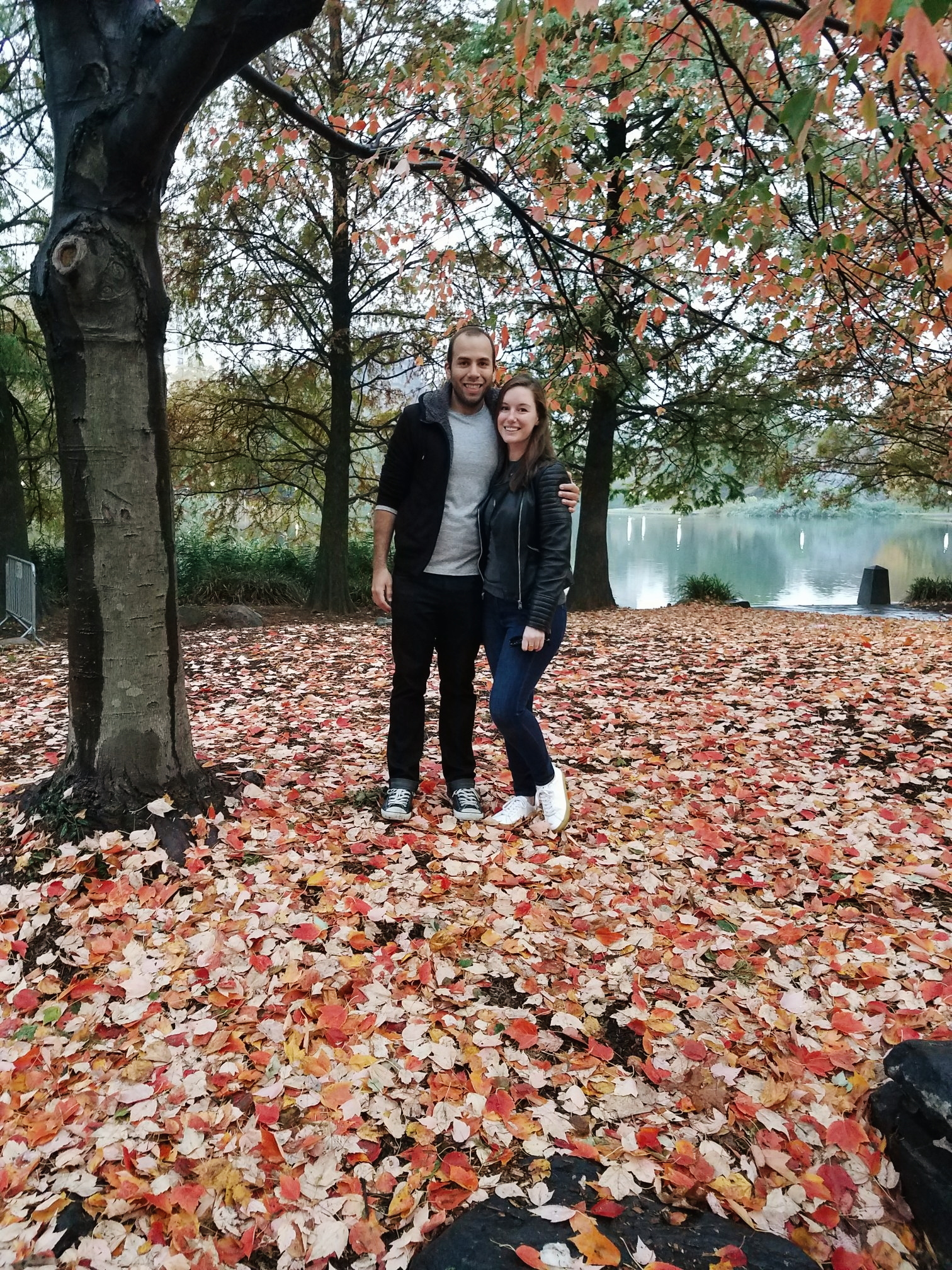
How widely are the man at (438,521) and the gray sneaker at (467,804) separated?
9.6 inches

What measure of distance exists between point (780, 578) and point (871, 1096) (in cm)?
2734

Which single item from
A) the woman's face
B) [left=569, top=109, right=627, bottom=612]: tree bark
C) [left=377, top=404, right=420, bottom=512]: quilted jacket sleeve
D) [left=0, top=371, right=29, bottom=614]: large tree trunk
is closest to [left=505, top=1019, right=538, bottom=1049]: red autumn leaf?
[left=377, top=404, right=420, bottom=512]: quilted jacket sleeve

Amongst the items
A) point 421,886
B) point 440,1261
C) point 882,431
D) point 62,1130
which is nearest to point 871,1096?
point 440,1261

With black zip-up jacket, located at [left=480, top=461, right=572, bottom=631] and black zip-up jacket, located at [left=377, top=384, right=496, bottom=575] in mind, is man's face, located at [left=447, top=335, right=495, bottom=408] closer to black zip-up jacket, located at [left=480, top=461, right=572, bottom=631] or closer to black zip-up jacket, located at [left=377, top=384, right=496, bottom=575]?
black zip-up jacket, located at [left=377, top=384, right=496, bottom=575]

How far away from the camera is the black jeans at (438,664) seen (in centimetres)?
322

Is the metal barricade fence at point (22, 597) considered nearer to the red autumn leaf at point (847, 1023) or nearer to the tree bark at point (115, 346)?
the tree bark at point (115, 346)

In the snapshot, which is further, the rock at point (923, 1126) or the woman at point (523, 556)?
the woman at point (523, 556)

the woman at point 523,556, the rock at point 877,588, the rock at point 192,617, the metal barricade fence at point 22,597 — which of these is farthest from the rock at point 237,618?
the rock at point 877,588

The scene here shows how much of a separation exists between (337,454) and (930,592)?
12.3 meters

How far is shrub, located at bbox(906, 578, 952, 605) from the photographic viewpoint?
50.5 ft

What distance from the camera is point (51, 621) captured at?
10.4 metres

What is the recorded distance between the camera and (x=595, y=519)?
12.1m

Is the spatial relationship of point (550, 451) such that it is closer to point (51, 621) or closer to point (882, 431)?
point (51, 621)

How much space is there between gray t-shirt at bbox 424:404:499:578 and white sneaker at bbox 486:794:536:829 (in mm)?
1068
